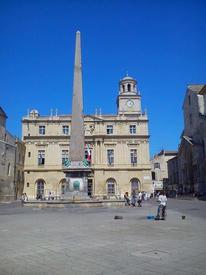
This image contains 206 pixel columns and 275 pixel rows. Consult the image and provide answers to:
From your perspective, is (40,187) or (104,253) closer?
(104,253)

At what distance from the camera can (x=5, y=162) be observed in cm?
3888

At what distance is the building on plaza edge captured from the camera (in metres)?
47.4

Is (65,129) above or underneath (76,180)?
above

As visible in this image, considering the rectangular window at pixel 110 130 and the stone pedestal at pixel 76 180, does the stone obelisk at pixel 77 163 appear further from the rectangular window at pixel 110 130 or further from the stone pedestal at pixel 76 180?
the rectangular window at pixel 110 130

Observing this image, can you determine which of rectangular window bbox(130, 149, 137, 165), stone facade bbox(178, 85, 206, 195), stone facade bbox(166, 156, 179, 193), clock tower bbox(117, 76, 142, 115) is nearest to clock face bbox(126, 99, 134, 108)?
clock tower bbox(117, 76, 142, 115)

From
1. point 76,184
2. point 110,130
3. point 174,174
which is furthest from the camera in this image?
point 174,174

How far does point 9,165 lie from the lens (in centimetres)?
4041

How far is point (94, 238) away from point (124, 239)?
82 centimetres

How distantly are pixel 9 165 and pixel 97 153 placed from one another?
1365 cm

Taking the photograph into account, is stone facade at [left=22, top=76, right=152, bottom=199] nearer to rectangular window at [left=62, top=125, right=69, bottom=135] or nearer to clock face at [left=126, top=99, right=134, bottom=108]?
rectangular window at [left=62, top=125, right=69, bottom=135]

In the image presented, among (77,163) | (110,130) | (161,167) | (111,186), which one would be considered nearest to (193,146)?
(110,130)

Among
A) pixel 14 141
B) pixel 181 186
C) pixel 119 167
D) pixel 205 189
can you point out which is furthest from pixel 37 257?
pixel 181 186

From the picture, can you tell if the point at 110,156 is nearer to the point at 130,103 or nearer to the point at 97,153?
the point at 97,153

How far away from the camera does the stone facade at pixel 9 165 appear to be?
38156 millimetres
